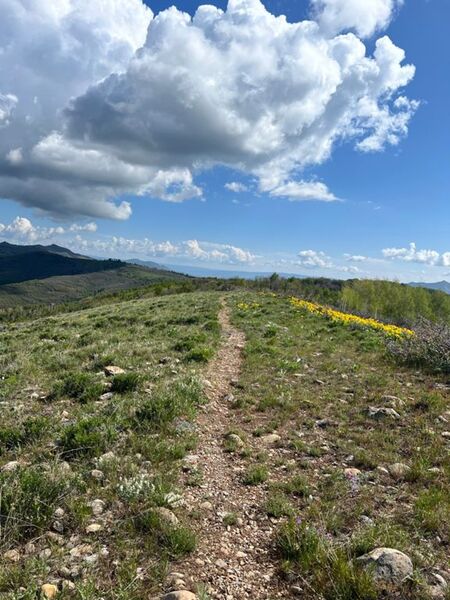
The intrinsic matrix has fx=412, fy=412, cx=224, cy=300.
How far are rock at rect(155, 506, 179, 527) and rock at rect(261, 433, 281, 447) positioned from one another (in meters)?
2.99

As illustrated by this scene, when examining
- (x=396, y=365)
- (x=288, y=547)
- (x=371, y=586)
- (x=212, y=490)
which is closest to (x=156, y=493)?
(x=212, y=490)

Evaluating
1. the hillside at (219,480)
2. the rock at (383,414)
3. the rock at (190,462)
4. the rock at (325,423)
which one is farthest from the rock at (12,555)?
the rock at (383,414)

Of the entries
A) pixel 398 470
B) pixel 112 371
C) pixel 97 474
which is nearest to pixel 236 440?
pixel 97 474

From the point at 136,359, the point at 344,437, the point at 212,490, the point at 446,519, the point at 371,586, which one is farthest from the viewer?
the point at 136,359

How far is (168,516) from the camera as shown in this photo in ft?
17.3

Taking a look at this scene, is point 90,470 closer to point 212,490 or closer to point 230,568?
point 212,490

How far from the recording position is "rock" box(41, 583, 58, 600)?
13.2ft

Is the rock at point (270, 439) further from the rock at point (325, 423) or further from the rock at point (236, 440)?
the rock at point (325, 423)

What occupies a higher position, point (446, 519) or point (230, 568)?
point (446, 519)

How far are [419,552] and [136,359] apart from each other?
949 cm

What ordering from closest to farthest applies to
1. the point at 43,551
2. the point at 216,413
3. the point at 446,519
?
the point at 43,551 < the point at 446,519 < the point at 216,413

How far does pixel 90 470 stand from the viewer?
6.28 meters

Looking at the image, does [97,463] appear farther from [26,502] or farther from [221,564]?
[221,564]

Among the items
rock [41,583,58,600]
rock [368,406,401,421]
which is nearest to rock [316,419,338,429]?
rock [368,406,401,421]
